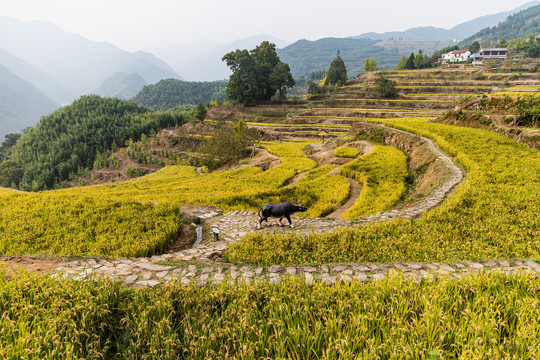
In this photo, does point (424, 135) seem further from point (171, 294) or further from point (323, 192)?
point (171, 294)

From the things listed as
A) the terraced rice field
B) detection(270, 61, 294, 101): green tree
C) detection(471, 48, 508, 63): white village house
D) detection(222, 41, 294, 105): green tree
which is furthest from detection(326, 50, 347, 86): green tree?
the terraced rice field

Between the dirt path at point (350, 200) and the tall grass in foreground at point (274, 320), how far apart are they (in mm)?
7400

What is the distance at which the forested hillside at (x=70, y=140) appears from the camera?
61.5m

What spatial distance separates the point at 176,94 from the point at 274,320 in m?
195

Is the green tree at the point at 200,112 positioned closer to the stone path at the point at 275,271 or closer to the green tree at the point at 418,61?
the stone path at the point at 275,271

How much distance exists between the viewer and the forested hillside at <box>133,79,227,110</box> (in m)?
169

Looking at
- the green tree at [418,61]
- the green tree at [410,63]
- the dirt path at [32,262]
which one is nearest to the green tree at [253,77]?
the green tree at [410,63]

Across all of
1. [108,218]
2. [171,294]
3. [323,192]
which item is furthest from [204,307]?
[323,192]

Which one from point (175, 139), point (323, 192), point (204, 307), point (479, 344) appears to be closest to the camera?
point (479, 344)

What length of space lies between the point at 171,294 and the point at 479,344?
3.58 metres

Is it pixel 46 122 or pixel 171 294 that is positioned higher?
pixel 46 122

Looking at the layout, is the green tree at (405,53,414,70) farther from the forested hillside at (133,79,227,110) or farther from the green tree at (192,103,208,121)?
the forested hillside at (133,79,227,110)

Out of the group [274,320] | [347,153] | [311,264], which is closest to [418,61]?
[347,153]

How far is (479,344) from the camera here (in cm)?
236
